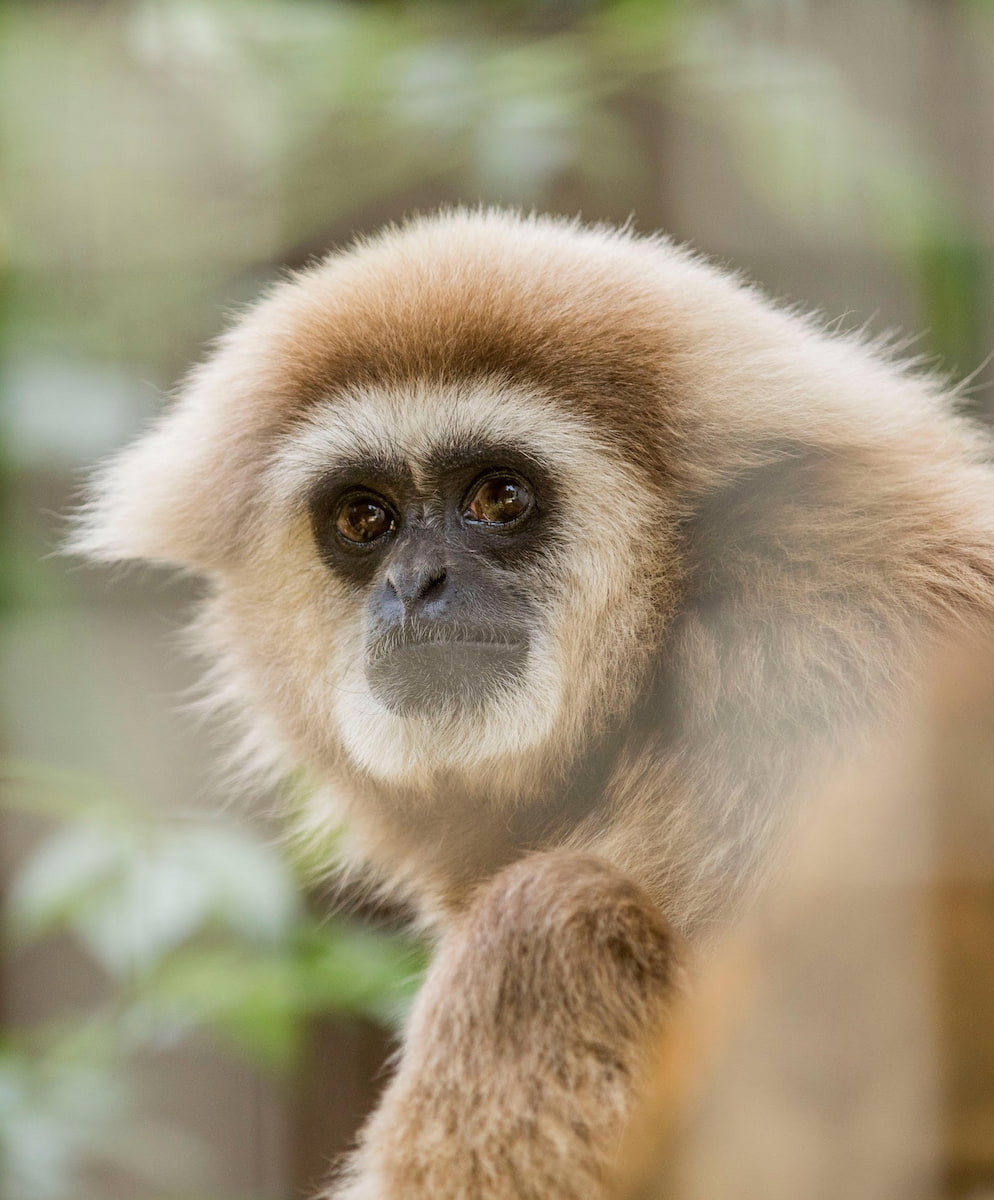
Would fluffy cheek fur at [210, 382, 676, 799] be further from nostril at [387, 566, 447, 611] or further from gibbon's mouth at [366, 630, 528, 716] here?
nostril at [387, 566, 447, 611]

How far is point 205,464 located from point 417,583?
0.43 m

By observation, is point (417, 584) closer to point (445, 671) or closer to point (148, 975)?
point (445, 671)

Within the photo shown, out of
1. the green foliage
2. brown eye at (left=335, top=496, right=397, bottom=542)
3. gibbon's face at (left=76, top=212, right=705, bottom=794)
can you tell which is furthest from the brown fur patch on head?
the green foliage

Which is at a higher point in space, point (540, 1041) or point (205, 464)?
point (205, 464)

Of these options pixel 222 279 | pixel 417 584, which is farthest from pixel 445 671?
pixel 222 279

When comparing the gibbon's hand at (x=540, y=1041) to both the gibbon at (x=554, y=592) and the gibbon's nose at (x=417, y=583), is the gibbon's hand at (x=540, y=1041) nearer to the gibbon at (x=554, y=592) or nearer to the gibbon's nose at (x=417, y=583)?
the gibbon at (x=554, y=592)

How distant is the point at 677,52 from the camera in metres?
2.11

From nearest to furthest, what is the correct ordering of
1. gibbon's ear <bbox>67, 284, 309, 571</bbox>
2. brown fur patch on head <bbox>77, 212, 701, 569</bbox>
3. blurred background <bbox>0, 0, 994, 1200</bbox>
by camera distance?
brown fur patch on head <bbox>77, 212, 701, 569</bbox> < gibbon's ear <bbox>67, 284, 309, 571</bbox> < blurred background <bbox>0, 0, 994, 1200</bbox>

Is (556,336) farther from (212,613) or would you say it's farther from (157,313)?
(157,313)

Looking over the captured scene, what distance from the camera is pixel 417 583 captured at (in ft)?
5.35

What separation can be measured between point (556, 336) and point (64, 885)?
1.09m

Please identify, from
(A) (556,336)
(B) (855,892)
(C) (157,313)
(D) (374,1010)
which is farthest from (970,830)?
(C) (157,313)

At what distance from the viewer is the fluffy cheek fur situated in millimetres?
1604

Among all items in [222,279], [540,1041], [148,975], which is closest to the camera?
[540,1041]
